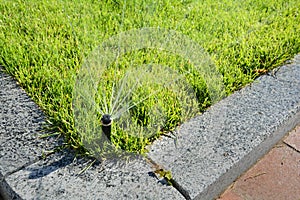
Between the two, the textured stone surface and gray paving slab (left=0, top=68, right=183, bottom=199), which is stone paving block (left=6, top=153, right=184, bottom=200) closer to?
gray paving slab (left=0, top=68, right=183, bottom=199)

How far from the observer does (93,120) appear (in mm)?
1760

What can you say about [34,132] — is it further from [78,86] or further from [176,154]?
[176,154]

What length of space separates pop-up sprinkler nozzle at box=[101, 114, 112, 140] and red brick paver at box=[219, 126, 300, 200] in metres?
0.57

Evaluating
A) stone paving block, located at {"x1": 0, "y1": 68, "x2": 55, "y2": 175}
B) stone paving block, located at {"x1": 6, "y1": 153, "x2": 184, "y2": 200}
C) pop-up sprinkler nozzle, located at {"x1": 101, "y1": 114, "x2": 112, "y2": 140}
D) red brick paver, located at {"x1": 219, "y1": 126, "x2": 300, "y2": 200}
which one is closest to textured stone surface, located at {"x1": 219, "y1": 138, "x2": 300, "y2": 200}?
red brick paver, located at {"x1": 219, "y1": 126, "x2": 300, "y2": 200}

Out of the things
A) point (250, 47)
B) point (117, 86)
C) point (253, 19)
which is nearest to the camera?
point (117, 86)

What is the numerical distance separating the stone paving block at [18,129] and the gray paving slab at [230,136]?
494 millimetres

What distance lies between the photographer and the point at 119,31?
249 cm

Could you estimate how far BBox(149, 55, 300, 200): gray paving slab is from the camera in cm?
164

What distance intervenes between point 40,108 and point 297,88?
52.7 inches

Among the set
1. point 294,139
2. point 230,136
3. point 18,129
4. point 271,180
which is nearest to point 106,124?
point 18,129

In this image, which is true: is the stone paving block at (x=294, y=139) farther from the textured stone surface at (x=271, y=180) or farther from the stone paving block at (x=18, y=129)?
the stone paving block at (x=18, y=129)

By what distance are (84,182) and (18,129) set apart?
44cm

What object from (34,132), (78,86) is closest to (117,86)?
(78,86)

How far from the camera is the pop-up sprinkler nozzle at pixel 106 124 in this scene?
1.55 m
